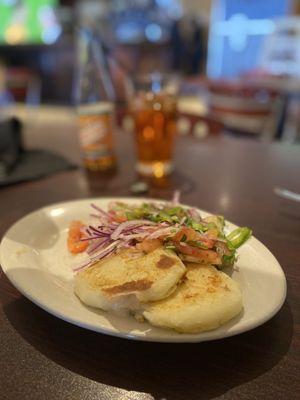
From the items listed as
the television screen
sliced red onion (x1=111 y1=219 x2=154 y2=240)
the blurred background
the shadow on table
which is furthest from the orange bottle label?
the television screen

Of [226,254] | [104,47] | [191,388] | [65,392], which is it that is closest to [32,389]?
[65,392]

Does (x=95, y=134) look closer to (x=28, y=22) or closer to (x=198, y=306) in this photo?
(x=198, y=306)

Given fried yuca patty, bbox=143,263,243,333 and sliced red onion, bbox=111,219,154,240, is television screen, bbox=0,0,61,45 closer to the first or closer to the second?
sliced red onion, bbox=111,219,154,240

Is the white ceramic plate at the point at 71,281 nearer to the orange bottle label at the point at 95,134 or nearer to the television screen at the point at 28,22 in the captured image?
the orange bottle label at the point at 95,134

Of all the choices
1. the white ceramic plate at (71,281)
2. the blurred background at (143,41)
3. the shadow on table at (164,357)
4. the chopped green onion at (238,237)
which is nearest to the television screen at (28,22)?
the blurred background at (143,41)

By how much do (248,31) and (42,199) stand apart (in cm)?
569

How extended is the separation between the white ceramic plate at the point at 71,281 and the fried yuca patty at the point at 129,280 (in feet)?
0.07

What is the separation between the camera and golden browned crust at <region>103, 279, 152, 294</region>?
18.5 inches

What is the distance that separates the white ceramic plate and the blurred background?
14.3 ft

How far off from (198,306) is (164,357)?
0.28ft

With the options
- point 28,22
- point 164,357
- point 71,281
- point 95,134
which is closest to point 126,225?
point 71,281

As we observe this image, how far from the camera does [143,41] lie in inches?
205

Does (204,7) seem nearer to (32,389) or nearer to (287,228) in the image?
(287,228)

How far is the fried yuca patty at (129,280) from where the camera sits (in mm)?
471
